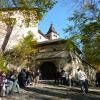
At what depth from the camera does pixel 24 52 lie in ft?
135

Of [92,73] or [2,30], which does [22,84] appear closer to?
[2,30]

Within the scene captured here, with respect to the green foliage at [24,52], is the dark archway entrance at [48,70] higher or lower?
lower

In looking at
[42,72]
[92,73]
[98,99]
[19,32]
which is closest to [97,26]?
[98,99]

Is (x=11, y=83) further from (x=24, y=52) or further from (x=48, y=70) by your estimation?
(x=48, y=70)

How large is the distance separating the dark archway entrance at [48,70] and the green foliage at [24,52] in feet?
6.41

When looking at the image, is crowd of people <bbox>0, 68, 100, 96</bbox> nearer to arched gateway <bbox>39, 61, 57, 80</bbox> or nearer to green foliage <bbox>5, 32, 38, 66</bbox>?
arched gateway <bbox>39, 61, 57, 80</bbox>

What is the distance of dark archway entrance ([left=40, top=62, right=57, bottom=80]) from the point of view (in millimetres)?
41219

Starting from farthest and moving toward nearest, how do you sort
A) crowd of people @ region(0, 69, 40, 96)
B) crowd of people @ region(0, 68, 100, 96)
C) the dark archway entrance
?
the dark archway entrance
crowd of people @ region(0, 68, 100, 96)
crowd of people @ region(0, 69, 40, 96)

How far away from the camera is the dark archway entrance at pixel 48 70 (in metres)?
41.2

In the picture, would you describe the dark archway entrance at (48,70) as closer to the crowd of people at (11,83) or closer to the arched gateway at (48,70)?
the arched gateway at (48,70)

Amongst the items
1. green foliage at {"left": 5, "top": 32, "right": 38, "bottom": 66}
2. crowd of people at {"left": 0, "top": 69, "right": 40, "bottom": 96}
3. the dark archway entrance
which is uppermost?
green foliage at {"left": 5, "top": 32, "right": 38, "bottom": 66}

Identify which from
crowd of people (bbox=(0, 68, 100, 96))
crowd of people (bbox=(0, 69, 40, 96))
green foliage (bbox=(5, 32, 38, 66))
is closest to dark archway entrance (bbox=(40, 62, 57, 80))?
green foliage (bbox=(5, 32, 38, 66))

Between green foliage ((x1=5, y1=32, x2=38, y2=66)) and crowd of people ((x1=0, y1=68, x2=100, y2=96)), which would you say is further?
green foliage ((x1=5, y1=32, x2=38, y2=66))

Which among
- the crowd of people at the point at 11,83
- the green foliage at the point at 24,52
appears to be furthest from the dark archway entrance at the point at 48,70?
the crowd of people at the point at 11,83
